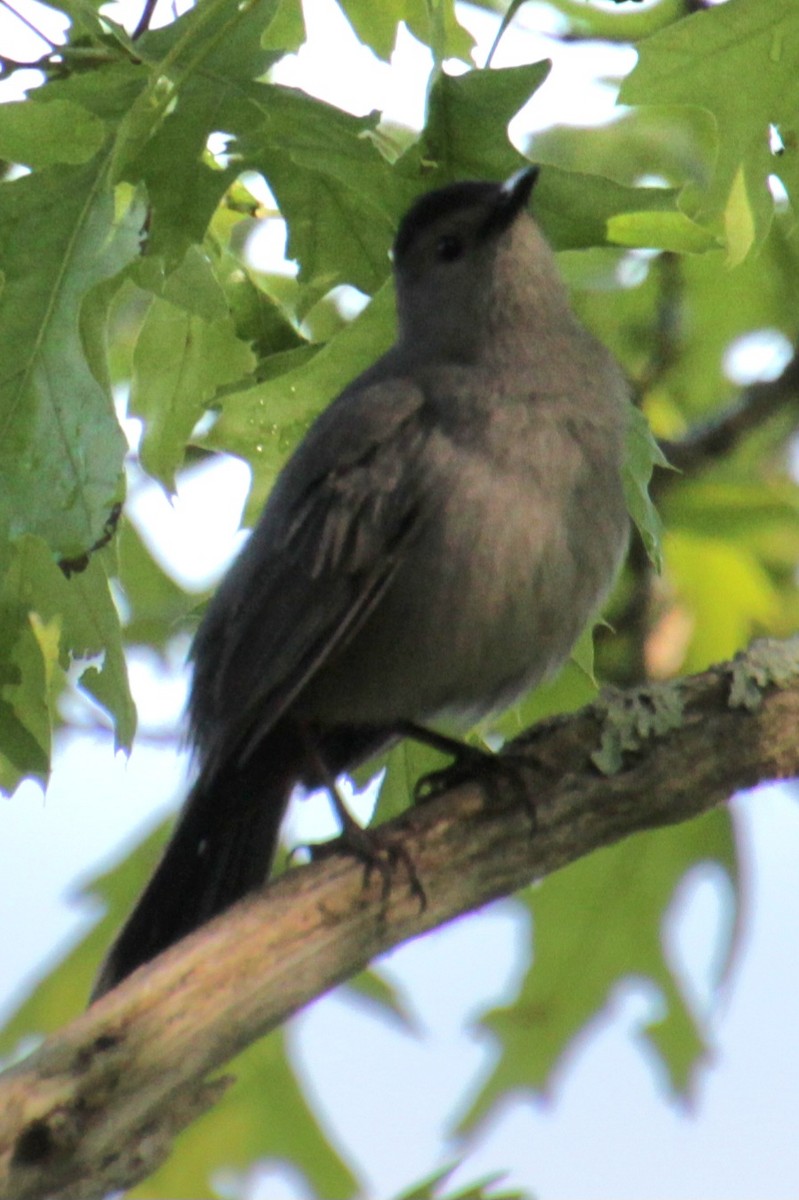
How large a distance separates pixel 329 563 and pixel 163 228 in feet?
2.60

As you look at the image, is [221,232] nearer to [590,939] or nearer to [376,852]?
[376,852]

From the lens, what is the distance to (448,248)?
401 cm

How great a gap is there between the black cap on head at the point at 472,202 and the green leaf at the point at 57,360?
694 millimetres

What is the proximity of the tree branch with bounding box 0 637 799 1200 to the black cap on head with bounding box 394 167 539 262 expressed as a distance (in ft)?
3.61

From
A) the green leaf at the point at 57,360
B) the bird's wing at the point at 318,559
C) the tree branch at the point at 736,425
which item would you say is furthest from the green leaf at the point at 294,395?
the tree branch at the point at 736,425

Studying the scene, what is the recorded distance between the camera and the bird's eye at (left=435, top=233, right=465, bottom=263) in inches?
155

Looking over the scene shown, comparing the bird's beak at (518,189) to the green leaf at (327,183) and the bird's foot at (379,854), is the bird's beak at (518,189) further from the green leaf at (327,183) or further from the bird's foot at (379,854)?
the bird's foot at (379,854)

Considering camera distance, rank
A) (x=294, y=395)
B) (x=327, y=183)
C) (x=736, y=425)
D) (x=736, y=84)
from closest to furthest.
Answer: (x=736, y=84) → (x=327, y=183) → (x=294, y=395) → (x=736, y=425)

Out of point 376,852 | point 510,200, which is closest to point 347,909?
point 376,852

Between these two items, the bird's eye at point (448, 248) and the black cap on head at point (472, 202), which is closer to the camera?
the black cap on head at point (472, 202)

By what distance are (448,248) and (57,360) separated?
4.29 feet

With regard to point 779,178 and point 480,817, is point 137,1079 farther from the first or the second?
point 779,178

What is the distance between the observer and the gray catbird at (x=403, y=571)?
3416 mm

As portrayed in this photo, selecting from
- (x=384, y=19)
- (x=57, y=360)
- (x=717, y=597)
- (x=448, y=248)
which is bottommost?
(x=717, y=597)
